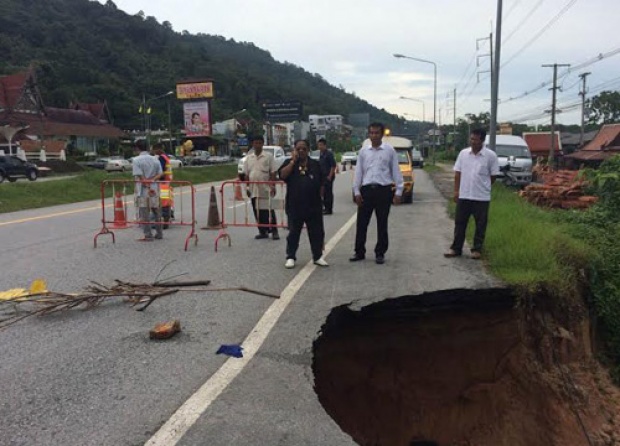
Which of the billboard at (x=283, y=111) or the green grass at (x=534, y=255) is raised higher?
the billboard at (x=283, y=111)

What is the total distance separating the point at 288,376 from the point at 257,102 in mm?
120119

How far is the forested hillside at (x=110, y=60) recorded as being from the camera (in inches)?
3583

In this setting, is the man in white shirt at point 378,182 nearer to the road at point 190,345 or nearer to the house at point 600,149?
the road at point 190,345

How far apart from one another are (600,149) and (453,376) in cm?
4493

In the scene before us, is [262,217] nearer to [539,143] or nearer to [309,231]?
[309,231]

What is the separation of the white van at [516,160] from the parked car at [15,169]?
2526 cm

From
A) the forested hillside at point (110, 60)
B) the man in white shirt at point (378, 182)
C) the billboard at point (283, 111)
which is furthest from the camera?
the forested hillside at point (110, 60)

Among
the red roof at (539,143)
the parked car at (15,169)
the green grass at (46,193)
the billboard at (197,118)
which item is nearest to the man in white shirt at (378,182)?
the green grass at (46,193)

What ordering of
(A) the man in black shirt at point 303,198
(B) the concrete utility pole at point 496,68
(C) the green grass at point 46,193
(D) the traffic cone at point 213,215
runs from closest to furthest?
1. (A) the man in black shirt at point 303,198
2. (D) the traffic cone at point 213,215
3. (B) the concrete utility pole at point 496,68
4. (C) the green grass at point 46,193

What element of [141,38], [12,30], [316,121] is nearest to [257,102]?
[316,121]

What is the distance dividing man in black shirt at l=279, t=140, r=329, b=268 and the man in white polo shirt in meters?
1.91

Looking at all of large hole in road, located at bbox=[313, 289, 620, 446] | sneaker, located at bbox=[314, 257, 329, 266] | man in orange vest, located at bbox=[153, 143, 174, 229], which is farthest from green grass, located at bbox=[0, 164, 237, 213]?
large hole in road, located at bbox=[313, 289, 620, 446]

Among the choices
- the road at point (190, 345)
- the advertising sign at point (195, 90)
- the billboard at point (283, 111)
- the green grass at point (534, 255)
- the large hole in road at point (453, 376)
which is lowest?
the large hole in road at point (453, 376)

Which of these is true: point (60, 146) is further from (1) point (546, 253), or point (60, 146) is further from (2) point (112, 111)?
(1) point (546, 253)
